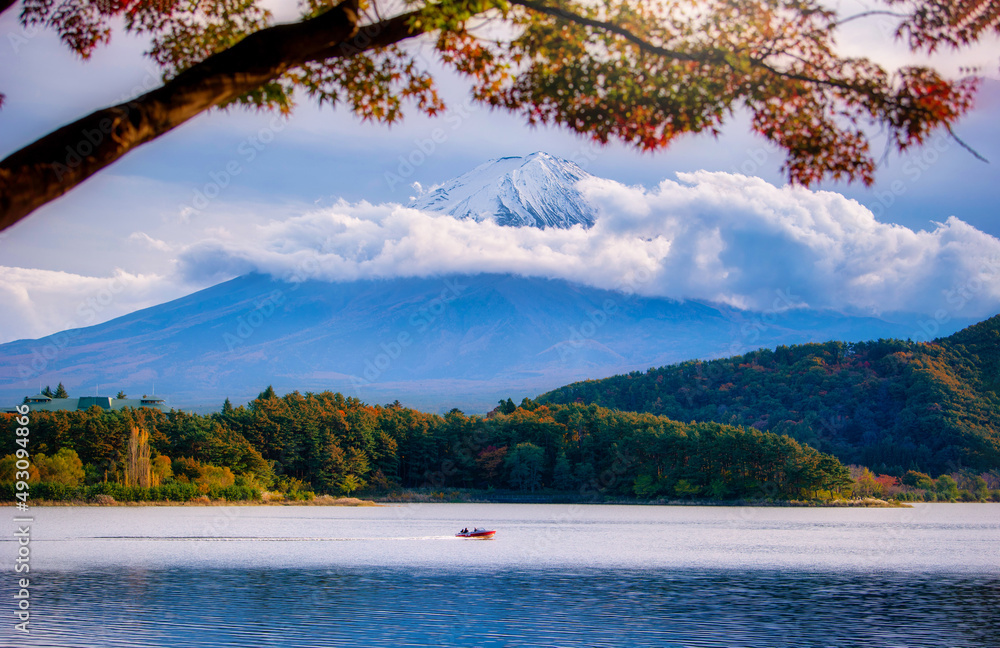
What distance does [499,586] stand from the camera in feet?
87.0

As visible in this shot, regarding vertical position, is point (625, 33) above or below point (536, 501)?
above

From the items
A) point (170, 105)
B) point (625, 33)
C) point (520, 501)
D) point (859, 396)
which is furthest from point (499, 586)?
point (859, 396)

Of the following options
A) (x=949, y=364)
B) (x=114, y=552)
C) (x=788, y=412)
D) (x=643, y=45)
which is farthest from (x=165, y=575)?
(x=949, y=364)

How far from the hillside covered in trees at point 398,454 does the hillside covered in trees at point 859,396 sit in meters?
27.8

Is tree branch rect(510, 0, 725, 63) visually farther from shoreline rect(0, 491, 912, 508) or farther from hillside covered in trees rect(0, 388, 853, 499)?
shoreline rect(0, 491, 912, 508)

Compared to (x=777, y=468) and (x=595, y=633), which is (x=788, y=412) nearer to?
(x=777, y=468)

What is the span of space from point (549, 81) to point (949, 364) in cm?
13027

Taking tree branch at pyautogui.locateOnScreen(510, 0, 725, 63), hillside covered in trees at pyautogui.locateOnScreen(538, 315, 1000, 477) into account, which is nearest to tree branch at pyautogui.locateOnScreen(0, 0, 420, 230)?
tree branch at pyautogui.locateOnScreen(510, 0, 725, 63)

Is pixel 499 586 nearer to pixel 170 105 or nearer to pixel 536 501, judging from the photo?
pixel 170 105

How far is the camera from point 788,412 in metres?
118

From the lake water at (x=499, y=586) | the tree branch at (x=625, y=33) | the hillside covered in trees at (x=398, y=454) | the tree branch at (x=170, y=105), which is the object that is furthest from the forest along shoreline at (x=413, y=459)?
the tree branch at (x=625, y=33)

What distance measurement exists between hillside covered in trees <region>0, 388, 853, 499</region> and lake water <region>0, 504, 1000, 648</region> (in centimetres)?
1646

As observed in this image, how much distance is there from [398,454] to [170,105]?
280 ft

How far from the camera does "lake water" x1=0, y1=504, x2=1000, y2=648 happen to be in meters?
18.4
